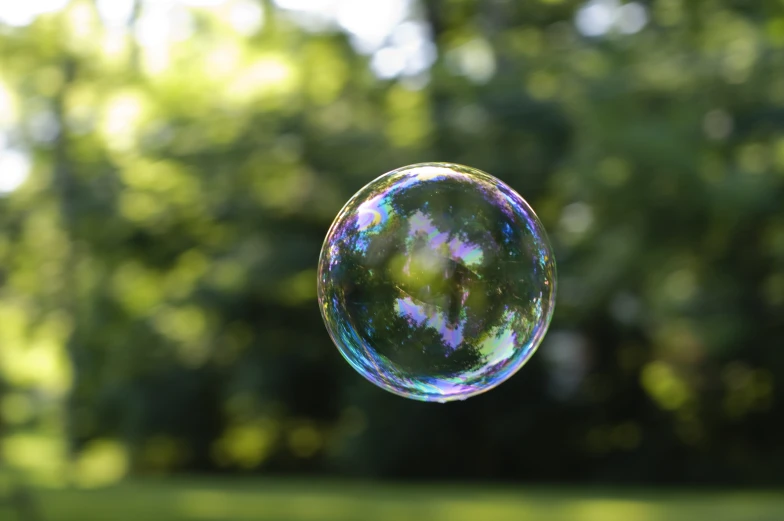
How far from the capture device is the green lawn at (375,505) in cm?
1042

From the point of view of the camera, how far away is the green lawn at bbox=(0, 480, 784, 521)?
34.2 feet

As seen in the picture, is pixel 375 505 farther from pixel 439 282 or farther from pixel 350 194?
pixel 439 282

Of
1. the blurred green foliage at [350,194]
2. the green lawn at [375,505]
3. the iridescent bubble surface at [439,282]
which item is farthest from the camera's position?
the blurred green foliage at [350,194]

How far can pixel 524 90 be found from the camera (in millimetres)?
14172

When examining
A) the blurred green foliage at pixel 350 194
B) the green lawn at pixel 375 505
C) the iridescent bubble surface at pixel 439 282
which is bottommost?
the iridescent bubble surface at pixel 439 282

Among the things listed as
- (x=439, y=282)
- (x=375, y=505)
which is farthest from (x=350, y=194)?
(x=439, y=282)

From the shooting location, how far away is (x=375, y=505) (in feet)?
36.6

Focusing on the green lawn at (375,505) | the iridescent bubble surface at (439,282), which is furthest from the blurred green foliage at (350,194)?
the iridescent bubble surface at (439,282)

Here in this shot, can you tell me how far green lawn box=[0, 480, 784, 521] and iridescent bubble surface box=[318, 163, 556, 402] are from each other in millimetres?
6303

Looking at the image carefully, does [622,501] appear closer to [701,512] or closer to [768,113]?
[701,512]

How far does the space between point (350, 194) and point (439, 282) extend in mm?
11539

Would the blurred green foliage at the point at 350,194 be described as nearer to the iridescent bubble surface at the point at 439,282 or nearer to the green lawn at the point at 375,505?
the green lawn at the point at 375,505

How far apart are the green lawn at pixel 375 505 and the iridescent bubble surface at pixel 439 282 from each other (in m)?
6.30

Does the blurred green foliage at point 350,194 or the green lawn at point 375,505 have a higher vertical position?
the blurred green foliage at point 350,194
